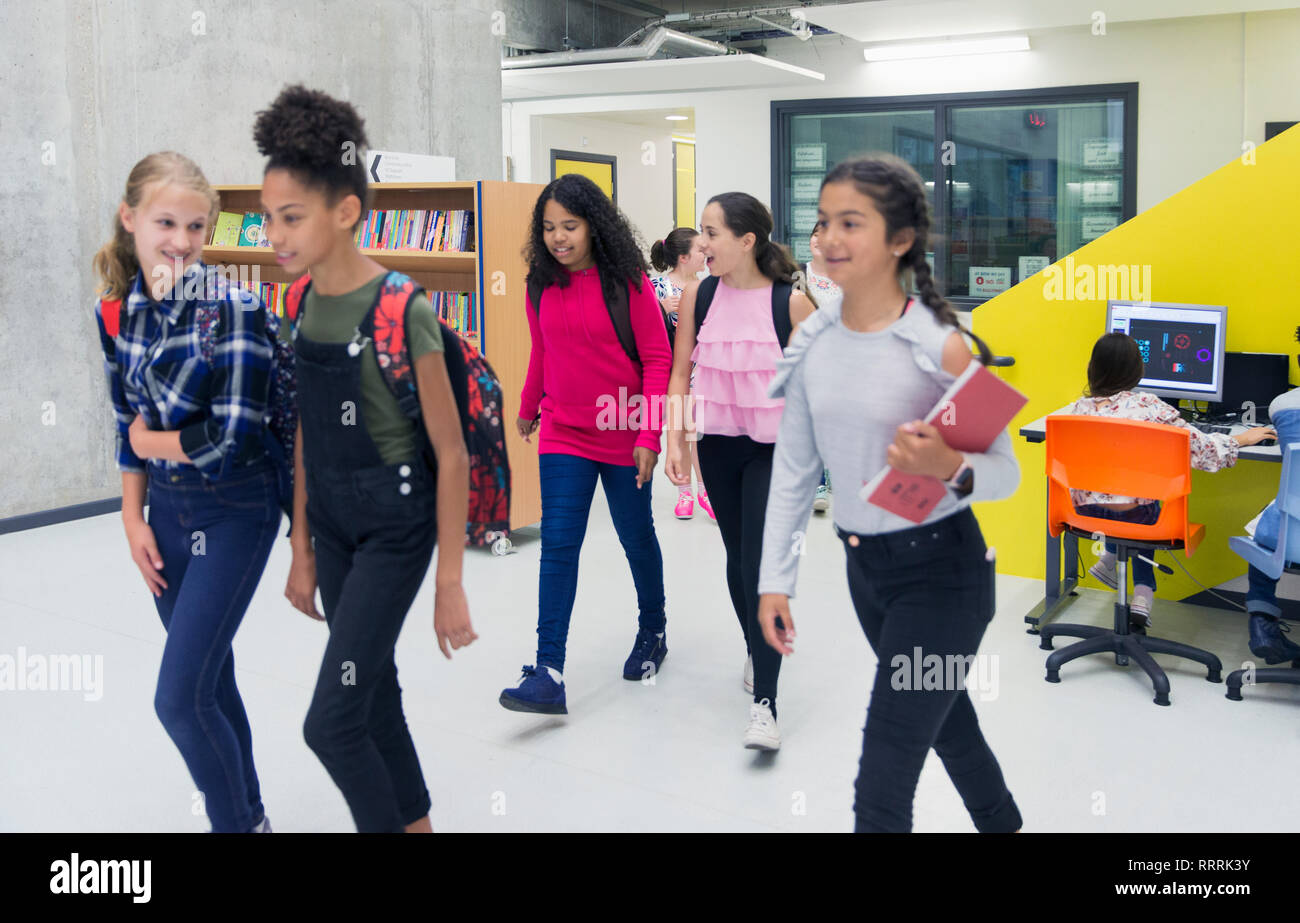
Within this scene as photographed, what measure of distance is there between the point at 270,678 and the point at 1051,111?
858 centimetres

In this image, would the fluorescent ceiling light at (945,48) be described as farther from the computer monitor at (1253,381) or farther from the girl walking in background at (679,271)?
the computer monitor at (1253,381)

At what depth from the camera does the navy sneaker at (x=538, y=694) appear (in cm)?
343

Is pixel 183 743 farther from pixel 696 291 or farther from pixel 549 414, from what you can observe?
pixel 696 291

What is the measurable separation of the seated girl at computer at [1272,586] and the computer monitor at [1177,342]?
638mm

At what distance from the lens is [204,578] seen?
7.31 feet

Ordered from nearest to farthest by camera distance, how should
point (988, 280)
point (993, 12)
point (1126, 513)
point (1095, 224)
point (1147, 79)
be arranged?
1. point (1126, 513)
2. point (993, 12)
3. point (1147, 79)
4. point (1095, 224)
5. point (988, 280)

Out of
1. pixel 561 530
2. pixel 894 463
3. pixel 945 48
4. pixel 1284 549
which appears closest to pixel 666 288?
pixel 561 530

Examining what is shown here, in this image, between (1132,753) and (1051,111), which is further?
(1051,111)

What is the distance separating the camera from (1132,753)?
3.33 metres

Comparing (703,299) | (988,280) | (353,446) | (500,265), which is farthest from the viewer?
(988,280)

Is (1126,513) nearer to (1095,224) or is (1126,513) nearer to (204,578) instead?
(204,578)

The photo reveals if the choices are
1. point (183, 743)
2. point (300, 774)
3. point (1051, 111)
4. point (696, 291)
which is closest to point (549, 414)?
point (696, 291)

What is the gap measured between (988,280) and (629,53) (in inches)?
149

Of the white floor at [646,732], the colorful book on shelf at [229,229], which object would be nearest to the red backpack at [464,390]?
the white floor at [646,732]
